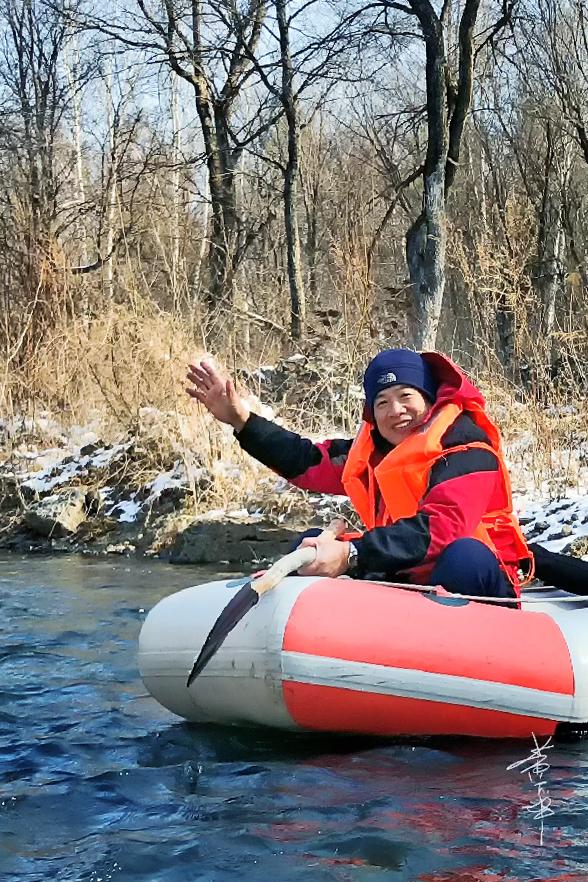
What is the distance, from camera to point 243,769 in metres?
3.18

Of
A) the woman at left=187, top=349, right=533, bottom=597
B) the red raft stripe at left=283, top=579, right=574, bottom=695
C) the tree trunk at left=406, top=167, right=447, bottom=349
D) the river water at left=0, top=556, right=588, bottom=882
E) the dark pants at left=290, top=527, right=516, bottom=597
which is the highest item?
the tree trunk at left=406, top=167, right=447, bottom=349

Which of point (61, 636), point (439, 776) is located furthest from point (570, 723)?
point (61, 636)

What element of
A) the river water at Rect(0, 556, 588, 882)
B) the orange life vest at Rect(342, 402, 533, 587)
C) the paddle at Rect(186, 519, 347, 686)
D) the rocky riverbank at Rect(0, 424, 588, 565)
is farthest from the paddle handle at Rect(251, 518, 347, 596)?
the rocky riverbank at Rect(0, 424, 588, 565)

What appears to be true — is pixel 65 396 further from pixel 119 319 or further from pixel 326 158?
pixel 326 158

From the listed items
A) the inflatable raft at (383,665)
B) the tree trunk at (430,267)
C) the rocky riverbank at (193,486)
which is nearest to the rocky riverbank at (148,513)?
the rocky riverbank at (193,486)

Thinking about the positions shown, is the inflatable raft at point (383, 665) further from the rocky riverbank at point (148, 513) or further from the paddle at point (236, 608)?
the rocky riverbank at point (148, 513)

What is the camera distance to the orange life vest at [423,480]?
3.63m

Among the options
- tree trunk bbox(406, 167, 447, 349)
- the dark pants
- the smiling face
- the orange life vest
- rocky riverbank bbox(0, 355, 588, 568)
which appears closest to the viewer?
the dark pants

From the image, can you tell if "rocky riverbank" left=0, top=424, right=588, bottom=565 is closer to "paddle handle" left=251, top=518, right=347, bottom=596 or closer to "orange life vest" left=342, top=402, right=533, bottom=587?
"orange life vest" left=342, top=402, right=533, bottom=587

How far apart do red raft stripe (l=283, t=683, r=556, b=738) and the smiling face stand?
966mm

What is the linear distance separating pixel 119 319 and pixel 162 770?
21.0ft

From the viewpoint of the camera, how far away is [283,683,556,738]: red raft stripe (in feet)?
10.5

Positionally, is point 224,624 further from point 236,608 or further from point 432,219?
point 432,219

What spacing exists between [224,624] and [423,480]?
85cm
